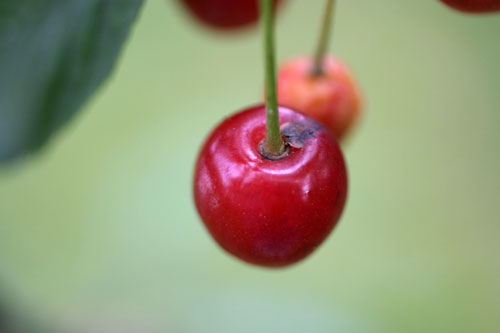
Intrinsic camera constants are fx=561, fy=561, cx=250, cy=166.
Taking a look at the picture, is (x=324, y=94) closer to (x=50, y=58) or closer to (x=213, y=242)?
(x=50, y=58)

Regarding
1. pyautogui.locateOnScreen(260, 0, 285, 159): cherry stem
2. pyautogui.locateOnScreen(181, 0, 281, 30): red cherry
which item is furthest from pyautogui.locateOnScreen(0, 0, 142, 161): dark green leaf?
pyautogui.locateOnScreen(181, 0, 281, 30): red cherry

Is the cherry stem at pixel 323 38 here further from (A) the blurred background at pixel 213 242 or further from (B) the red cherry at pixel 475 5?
(A) the blurred background at pixel 213 242

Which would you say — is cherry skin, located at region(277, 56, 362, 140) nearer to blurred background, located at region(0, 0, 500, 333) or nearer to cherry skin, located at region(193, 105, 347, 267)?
cherry skin, located at region(193, 105, 347, 267)

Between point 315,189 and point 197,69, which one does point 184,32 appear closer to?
point 197,69

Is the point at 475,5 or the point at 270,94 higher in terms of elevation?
the point at 475,5

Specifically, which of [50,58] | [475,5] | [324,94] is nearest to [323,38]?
[324,94]

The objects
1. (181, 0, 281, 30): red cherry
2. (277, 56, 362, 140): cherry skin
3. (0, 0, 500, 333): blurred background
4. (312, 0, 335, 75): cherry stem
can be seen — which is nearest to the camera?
(312, 0, 335, 75): cherry stem
